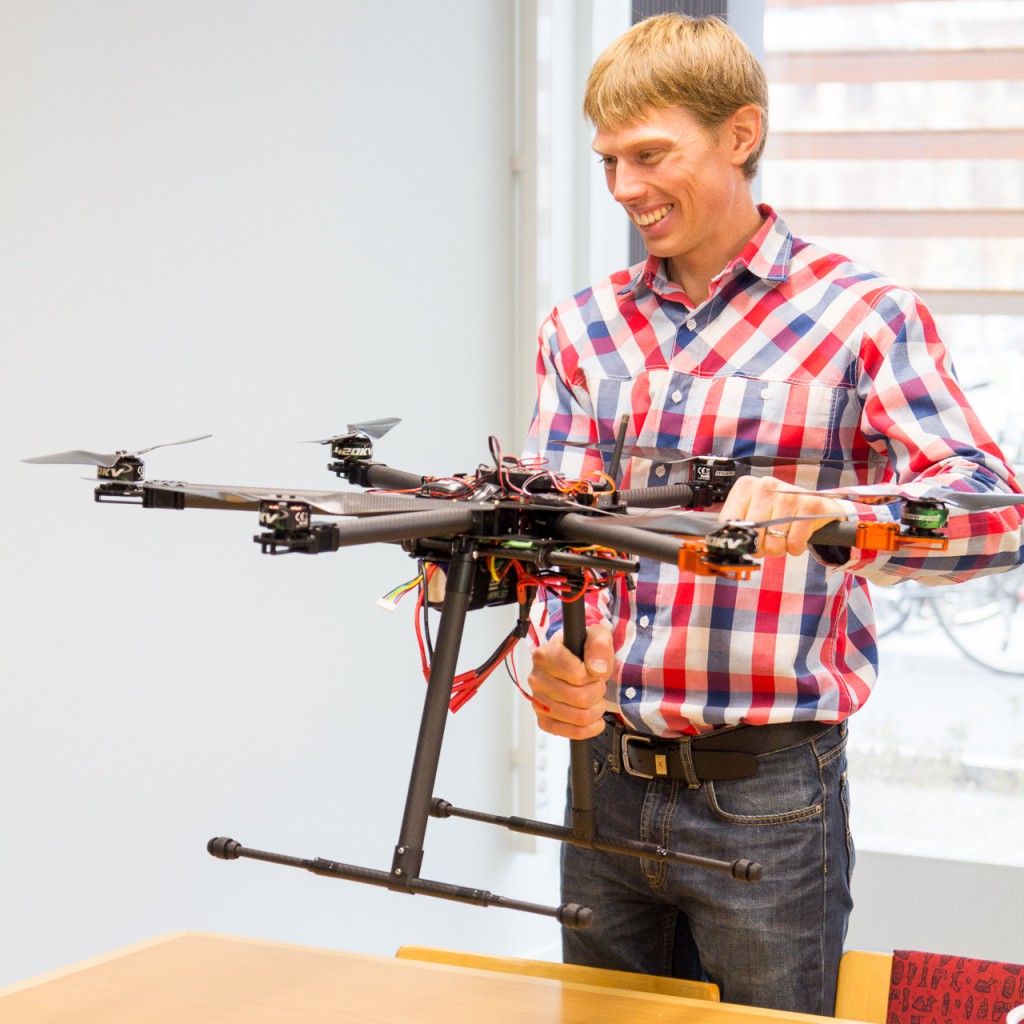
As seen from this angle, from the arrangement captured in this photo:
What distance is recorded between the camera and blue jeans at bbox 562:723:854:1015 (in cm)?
139

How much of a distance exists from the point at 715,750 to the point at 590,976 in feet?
0.90

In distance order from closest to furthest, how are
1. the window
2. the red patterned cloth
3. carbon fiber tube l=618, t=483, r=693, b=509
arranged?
carbon fiber tube l=618, t=483, r=693, b=509 → the red patterned cloth → the window

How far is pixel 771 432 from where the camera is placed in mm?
1454

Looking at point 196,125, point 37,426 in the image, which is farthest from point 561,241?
point 37,426

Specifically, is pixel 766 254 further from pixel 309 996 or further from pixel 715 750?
pixel 309 996

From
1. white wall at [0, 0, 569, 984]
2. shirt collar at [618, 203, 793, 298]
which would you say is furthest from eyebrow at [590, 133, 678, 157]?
white wall at [0, 0, 569, 984]

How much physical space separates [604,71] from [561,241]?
5.74 feet

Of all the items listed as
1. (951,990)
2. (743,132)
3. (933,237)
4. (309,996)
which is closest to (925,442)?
(743,132)

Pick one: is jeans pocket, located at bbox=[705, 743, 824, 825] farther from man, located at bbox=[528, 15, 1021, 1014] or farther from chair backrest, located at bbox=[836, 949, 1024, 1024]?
chair backrest, located at bbox=[836, 949, 1024, 1024]

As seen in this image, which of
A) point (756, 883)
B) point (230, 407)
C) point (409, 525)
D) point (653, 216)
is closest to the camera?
point (409, 525)

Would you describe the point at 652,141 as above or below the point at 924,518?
above

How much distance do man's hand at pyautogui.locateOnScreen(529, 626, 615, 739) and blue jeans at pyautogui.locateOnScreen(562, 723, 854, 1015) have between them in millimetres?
227

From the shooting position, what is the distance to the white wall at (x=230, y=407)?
200 cm

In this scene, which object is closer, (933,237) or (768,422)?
(768,422)
